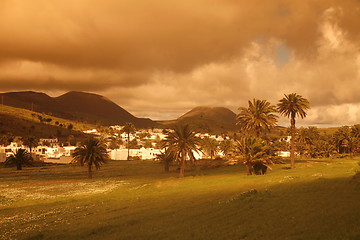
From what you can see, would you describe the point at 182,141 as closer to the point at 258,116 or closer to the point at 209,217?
the point at 258,116

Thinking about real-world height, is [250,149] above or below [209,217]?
above

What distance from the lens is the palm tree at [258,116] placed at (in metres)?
67.6

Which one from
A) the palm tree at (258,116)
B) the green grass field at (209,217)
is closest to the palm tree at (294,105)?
the palm tree at (258,116)

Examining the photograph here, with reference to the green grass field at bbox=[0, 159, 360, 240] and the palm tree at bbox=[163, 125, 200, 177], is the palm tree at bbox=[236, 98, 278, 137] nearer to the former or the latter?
the palm tree at bbox=[163, 125, 200, 177]

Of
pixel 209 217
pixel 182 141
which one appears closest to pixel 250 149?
pixel 182 141

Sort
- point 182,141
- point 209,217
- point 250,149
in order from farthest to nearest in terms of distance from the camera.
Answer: point 182,141, point 250,149, point 209,217

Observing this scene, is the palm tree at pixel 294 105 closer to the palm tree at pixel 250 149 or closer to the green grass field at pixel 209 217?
the palm tree at pixel 250 149

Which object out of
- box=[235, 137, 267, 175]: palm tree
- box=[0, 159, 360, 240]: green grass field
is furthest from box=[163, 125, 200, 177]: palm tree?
box=[0, 159, 360, 240]: green grass field

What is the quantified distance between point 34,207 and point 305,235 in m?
33.1

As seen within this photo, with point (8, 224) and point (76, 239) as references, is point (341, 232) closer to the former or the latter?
point (76, 239)

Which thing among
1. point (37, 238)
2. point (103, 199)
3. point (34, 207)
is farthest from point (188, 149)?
point (37, 238)

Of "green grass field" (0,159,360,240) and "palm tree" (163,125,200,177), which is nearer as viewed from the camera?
"green grass field" (0,159,360,240)

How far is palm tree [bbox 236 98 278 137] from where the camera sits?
222 ft

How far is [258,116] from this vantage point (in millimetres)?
68125
